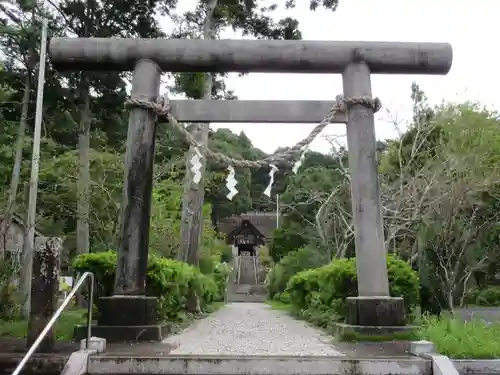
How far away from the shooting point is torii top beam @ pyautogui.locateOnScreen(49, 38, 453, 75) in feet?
24.0

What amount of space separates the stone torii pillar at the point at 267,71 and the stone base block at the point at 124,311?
50 centimetres

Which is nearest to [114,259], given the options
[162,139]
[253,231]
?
[162,139]

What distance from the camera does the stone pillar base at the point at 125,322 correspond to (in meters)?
6.22

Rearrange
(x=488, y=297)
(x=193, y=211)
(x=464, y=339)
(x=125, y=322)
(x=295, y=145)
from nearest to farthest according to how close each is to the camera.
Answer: (x=464, y=339) < (x=125, y=322) < (x=295, y=145) < (x=193, y=211) < (x=488, y=297)

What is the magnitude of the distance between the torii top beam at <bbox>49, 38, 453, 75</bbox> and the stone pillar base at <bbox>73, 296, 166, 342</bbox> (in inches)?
134

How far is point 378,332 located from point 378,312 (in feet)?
0.99

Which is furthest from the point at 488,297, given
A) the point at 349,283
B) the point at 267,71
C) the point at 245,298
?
the point at 267,71

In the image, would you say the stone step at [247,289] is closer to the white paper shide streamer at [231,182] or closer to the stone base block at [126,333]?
the white paper shide streamer at [231,182]

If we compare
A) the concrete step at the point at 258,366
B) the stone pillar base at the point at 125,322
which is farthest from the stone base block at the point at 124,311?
the concrete step at the point at 258,366

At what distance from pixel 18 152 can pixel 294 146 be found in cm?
1078

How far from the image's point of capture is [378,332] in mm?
6316

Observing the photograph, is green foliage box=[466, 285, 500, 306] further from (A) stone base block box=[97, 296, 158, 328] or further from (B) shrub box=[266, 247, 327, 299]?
(A) stone base block box=[97, 296, 158, 328]

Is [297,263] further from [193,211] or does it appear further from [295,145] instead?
[295,145]

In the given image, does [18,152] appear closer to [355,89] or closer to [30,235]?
[30,235]
